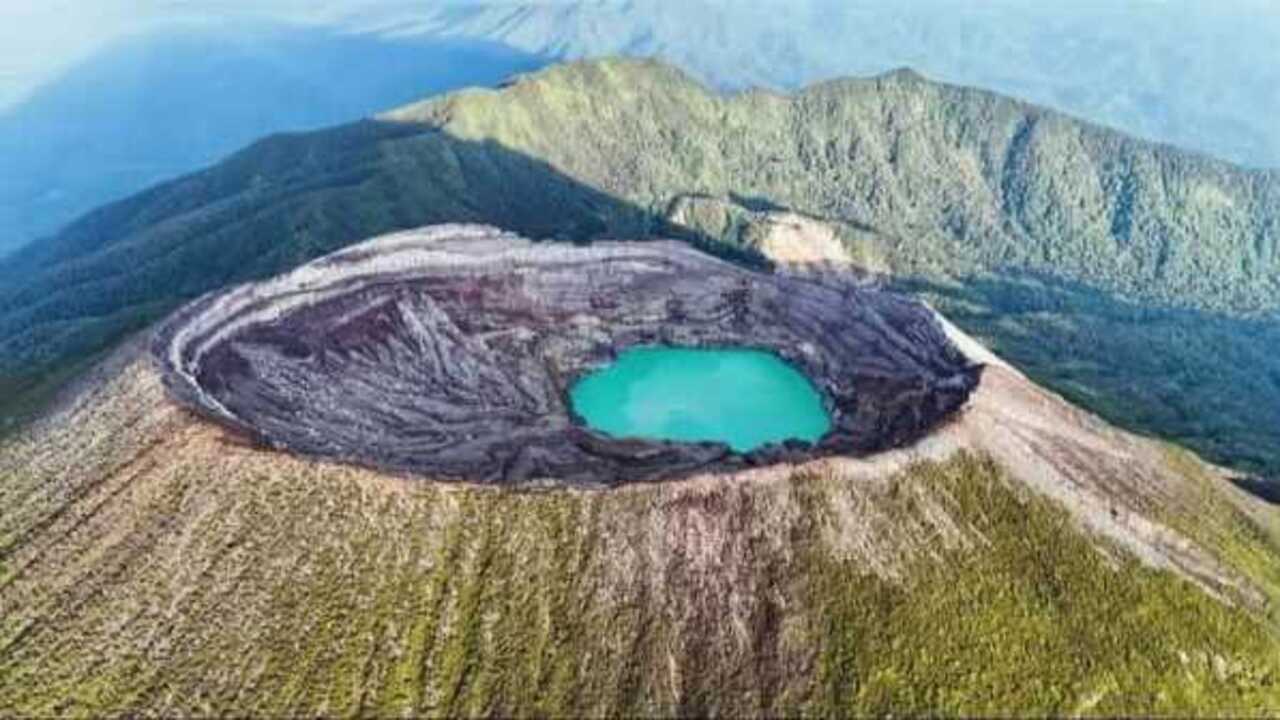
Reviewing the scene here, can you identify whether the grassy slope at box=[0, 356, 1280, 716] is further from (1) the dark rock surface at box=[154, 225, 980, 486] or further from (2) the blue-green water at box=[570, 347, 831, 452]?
(2) the blue-green water at box=[570, 347, 831, 452]

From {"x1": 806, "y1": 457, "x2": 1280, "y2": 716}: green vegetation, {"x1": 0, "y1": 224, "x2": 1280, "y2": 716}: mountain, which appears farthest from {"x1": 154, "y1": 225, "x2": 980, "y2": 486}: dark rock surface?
{"x1": 806, "y1": 457, "x2": 1280, "y2": 716}: green vegetation

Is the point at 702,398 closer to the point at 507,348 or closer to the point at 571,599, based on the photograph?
the point at 507,348

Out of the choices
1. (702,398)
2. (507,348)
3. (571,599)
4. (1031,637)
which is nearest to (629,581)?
(571,599)

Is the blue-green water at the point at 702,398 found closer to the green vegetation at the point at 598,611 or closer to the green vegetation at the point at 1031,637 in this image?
the green vegetation at the point at 598,611

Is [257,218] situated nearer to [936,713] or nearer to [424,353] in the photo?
[424,353]

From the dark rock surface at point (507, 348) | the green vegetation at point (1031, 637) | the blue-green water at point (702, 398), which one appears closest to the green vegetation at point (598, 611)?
the green vegetation at point (1031, 637)
